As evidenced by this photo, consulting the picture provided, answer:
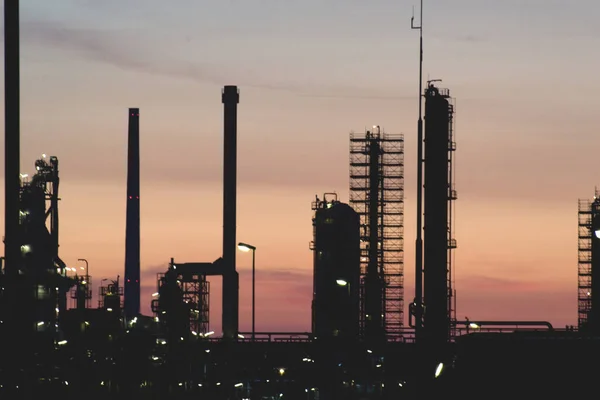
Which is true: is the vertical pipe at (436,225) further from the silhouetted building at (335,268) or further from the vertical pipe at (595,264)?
the vertical pipe at (595,264)

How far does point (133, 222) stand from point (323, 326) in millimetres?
44000

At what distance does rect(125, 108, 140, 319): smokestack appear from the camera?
12634 centimetres

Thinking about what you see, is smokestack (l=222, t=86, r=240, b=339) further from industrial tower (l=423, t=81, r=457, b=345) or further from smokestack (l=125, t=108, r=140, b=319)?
industrial tower (l=423, t=81, r=457, b=345)

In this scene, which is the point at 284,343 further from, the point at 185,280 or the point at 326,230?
the point at 185,280

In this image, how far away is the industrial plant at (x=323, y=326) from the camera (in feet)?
161

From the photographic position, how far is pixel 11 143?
2169 inches

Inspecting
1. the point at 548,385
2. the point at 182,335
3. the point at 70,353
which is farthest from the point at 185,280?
the point at 548,385

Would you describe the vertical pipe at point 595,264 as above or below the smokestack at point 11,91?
below

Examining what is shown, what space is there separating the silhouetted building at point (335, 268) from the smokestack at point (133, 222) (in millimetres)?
38872

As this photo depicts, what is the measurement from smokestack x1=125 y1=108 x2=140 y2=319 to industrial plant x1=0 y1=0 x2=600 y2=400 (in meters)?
18.2

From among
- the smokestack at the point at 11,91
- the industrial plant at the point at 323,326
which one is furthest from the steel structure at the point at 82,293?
the smokestack at the point at 11,91

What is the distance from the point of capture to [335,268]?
8956 cm

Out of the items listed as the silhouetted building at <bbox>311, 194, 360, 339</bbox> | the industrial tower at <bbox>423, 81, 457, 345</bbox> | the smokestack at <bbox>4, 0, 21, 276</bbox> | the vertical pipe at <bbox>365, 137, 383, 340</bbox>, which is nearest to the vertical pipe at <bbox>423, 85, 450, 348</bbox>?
the industrial tower at <bbox>423, 81, 457, 345</bbox>

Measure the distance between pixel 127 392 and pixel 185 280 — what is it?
33.9 metres
